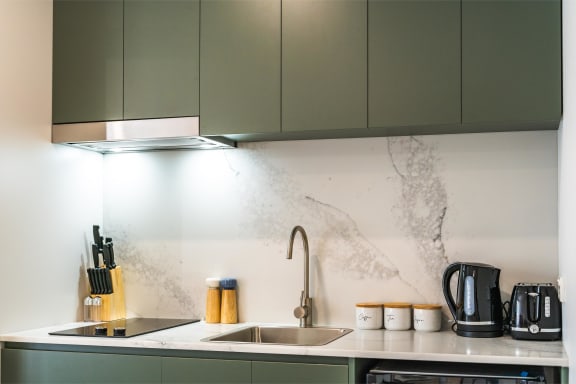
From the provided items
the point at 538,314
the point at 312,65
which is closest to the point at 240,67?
the point at 312,65

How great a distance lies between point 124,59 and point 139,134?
351 mm

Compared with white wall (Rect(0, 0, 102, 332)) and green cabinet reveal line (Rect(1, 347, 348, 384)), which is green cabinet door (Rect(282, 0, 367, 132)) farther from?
white wall (Rect(0, 0, 102, 332))

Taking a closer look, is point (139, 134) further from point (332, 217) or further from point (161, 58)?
point (332, 217)

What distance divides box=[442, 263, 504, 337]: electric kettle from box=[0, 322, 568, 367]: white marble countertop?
0.16 feet

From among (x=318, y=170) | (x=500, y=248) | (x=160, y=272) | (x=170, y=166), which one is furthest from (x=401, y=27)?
(x=160, y=272)

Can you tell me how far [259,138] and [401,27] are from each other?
0.80 m

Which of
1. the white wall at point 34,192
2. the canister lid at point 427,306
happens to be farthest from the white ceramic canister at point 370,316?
the white wall at point 34,192

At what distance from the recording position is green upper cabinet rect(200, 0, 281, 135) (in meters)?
3.08

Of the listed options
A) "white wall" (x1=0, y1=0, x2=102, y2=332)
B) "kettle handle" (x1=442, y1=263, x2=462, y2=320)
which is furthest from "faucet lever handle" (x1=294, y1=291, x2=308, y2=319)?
"white wall" (x1=0, y1=0, x2=102, y2=332)

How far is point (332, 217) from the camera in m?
3.34

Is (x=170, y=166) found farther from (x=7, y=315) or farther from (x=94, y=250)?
(x=7, y=315)

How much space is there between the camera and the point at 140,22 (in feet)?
10.8

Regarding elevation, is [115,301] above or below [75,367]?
above

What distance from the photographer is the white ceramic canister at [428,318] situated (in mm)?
3057
